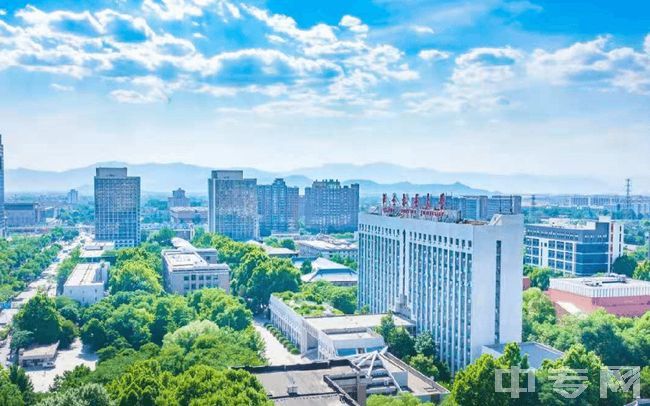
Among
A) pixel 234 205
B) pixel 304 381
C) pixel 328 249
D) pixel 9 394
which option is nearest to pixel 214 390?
pixel 304 381

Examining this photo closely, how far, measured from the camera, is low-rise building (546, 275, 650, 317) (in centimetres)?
4259

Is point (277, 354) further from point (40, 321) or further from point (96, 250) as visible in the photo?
point (96, 250)

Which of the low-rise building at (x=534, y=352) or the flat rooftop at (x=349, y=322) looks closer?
the low-rise building at (x=534, y=352)

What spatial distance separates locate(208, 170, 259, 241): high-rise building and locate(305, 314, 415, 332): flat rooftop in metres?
62.9

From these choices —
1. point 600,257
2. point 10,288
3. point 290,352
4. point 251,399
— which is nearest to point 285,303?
point 290,352

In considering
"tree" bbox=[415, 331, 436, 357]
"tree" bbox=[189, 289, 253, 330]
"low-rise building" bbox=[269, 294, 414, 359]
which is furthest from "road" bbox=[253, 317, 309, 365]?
"tree" bbox=[415, 331, 436, 357]

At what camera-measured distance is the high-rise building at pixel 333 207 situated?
117 meters

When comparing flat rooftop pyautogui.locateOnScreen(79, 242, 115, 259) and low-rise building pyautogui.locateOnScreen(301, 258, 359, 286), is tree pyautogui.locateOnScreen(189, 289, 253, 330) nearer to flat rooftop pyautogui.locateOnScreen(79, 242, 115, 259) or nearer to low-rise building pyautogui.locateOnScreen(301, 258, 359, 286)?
low-rise building pyautogui.locateOnScreen(301, 258, 359, 286)

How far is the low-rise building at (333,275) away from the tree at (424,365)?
2695cm

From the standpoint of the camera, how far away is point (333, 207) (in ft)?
390

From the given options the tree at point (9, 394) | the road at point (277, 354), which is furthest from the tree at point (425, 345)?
the tree at point (9, 394)

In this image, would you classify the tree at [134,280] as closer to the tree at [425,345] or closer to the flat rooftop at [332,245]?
the tree at [425,345]

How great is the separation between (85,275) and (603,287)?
1596 inches

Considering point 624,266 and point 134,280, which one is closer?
point 134,280
